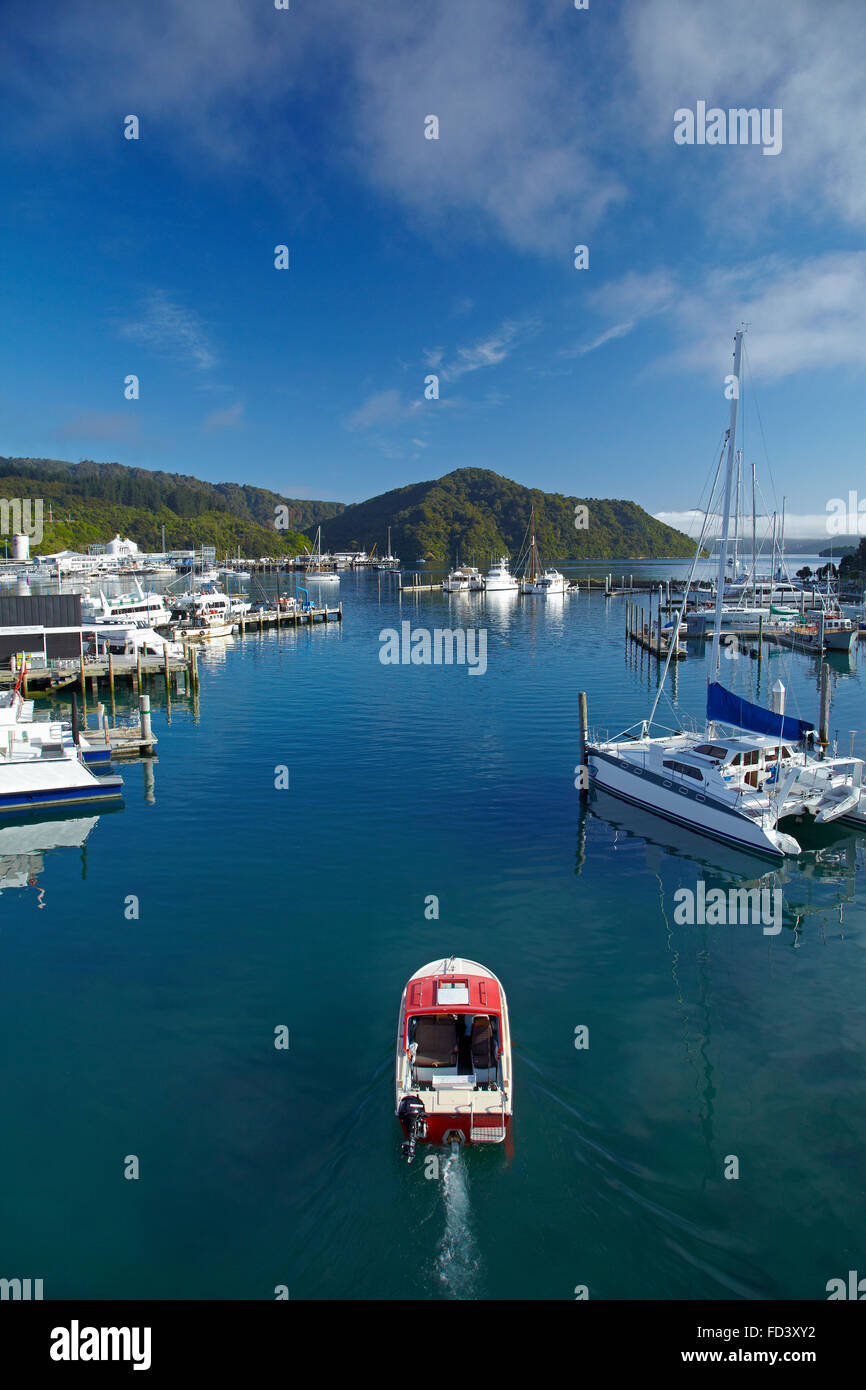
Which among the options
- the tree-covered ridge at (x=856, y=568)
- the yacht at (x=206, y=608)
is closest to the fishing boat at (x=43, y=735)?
the yacht at (x=206, y=608)

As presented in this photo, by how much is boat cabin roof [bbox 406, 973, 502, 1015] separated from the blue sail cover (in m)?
19.4

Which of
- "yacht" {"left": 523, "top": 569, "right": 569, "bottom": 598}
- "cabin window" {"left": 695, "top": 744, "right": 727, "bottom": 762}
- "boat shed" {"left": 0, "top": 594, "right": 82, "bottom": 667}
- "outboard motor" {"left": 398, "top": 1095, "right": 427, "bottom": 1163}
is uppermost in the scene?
"yacht" {"left": 523, "top": 569, "right": 569, "bottom": 598}

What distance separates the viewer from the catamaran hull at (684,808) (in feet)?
87.8

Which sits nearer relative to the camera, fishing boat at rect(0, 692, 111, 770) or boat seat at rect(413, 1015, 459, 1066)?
boat seat at rect(413, 1015, 459, 1066)

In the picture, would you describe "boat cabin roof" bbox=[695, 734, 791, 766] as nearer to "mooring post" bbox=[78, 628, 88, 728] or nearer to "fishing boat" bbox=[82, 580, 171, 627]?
"mooring post" bbox=[78, 628, 88, 728]

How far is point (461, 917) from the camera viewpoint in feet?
73.0

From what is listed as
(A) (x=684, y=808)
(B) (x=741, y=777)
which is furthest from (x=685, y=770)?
(B) (x=741, y=777)

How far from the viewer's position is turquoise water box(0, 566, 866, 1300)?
1153 cm

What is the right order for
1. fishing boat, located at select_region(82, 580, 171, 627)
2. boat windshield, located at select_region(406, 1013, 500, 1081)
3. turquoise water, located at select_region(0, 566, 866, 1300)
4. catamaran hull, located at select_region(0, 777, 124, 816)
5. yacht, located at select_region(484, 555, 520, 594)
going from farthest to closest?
yacht, located at select_region(484, 555, 520, 594) → fishing boat, located at select_region(82, 580, 171, 627) → catamaran hull, located at select_region(0, 777, 124, 816) → boat windshield, located at select_region(406, 1013, 500, 1081) → turquoise water, located at select_region(0, 566, 866, 1300)

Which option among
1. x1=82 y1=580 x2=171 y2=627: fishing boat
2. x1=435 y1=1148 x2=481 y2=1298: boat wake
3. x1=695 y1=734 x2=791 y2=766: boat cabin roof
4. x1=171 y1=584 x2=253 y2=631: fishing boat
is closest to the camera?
x1=435 y1=1148 x2=481 y2=1298: boat wake

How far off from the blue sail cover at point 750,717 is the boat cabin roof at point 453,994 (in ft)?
63.8

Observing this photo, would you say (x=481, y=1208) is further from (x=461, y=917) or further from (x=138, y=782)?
(x=138, y=782)

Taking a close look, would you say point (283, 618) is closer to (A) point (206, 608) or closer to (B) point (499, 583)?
(A) point (206, 608)

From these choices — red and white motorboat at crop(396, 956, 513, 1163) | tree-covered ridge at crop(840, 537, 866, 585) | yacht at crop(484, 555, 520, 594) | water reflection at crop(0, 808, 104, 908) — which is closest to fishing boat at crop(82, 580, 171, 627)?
water reflection at crop(0, 808, 104, 908)
